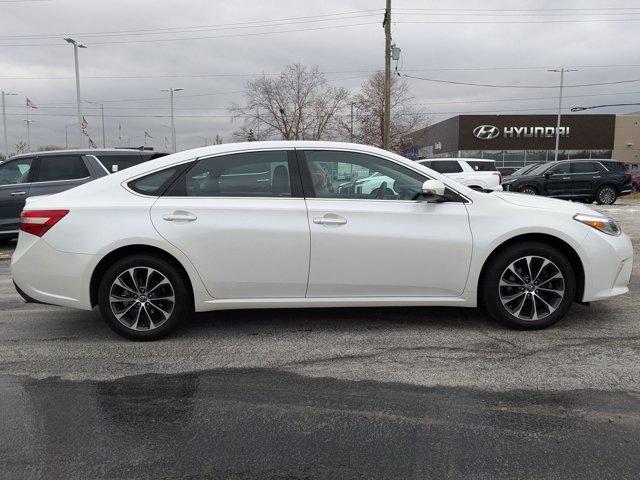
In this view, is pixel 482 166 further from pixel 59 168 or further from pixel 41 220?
pixel 41 220

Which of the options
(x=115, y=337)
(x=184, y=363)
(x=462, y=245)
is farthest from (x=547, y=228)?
(x=115, y=337)

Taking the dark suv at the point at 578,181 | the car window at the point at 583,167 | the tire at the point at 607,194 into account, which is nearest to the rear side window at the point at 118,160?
the dark suv at the point at 578,181

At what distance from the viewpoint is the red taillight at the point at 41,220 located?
437 cm

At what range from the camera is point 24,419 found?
319cm

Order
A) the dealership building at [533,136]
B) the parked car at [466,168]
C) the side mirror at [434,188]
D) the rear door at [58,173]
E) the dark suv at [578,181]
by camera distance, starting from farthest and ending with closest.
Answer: the dealership building at [533,136], the dark suv at [578,181], the parked car at [466,168], the rear door at [58,173], the side mirror at [434,188]

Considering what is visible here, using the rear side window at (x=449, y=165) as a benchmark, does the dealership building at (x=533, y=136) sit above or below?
above

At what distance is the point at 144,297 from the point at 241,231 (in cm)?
98

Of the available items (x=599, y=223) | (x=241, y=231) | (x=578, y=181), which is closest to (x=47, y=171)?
(x=241, y=231)

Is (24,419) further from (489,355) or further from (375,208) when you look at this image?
(489,355)

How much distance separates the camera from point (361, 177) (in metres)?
4.62

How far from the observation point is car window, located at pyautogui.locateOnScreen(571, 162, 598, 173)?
737 inches

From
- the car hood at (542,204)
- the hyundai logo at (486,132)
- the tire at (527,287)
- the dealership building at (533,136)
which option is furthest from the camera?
the dealership building at (533,136)

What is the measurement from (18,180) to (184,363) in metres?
7.76

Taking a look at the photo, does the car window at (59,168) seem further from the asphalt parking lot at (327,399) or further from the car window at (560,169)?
the car window at (560,169)
